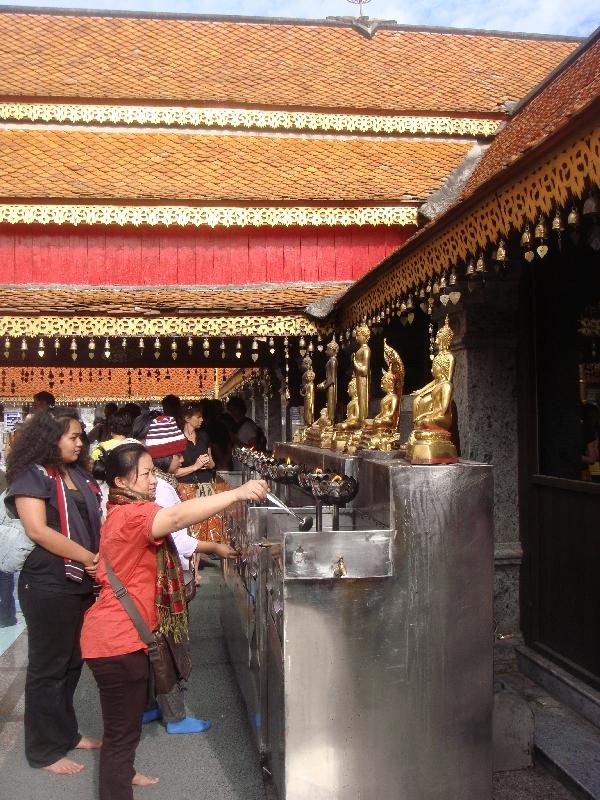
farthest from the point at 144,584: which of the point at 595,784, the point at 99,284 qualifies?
the point at 99,284

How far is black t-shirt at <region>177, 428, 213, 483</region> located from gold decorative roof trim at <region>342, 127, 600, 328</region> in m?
3.05

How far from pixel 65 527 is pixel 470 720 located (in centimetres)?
211

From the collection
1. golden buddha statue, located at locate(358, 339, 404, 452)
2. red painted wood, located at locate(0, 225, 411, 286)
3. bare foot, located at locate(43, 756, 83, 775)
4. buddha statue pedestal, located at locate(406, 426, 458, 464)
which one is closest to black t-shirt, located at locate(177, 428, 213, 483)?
red painted wood, located at locate(0, 225, 411, 286)

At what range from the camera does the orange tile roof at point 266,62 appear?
1071 centimetres

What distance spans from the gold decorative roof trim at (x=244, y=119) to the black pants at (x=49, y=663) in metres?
7.88

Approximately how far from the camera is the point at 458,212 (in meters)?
4.10

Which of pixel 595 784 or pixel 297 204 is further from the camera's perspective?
pixel 297 204

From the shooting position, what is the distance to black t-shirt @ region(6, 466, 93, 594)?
13.0 ft

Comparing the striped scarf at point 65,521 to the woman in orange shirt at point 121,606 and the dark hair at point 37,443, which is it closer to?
the dark hair at point 37,443

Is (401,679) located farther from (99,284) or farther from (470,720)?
(99,284)

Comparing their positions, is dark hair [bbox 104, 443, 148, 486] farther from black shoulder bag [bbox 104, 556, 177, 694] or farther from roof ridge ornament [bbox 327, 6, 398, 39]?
roof ridge ornament [bbox 327, 6, 398, 39]

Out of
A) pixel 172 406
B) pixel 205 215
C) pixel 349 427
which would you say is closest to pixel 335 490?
pixel 349 427

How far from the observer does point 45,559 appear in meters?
4.02

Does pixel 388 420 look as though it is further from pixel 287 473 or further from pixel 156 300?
pixel 156 300
